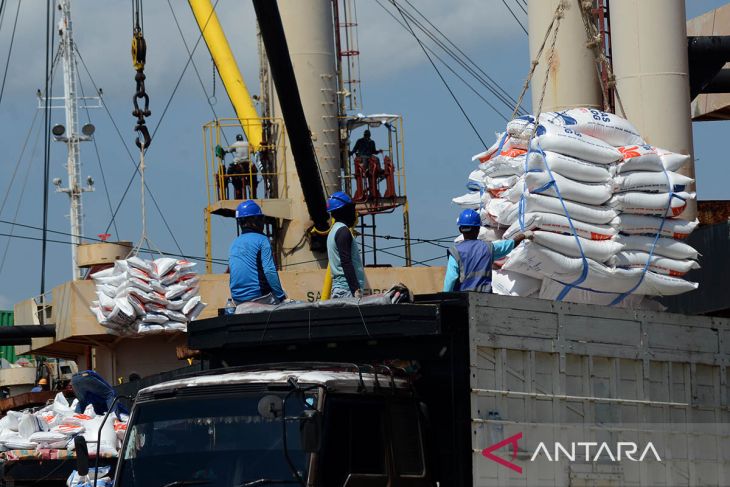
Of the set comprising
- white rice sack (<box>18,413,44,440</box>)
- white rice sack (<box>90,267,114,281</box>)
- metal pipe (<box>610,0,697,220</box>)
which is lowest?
white rice sack (<box>18,413,44,440</box>)

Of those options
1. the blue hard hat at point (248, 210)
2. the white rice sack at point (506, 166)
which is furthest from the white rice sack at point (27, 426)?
the white rice sack at point (506, 166)

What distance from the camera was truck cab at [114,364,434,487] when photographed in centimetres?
751

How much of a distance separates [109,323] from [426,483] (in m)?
12.6

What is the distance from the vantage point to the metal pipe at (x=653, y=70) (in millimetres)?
15781

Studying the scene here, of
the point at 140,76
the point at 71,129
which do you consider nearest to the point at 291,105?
the point at 140,76

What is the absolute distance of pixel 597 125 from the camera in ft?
36.3

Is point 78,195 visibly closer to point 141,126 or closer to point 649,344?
point 141,126

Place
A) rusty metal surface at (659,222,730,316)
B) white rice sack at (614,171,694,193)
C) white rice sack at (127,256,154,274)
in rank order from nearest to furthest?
white rice sack at (614,171,694,193) → rusty metal surface at (659,222,730,316) → white rice sack at (127,256,154,274)

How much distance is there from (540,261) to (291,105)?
7.67m

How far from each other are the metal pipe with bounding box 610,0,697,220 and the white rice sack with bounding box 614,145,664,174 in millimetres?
4802

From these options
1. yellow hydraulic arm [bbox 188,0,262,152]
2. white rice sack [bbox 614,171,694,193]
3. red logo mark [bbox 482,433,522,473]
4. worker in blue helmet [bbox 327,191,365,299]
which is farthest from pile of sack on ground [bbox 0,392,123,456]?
yellow hydraulic arm [bbox 188,0,262,152]

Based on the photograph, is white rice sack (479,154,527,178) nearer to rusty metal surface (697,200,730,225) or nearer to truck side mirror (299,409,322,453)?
truck side mirror (299,409,322,453)

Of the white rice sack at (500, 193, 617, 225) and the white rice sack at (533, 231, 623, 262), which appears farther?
the white rice sack at (500, 193, 617, 225)

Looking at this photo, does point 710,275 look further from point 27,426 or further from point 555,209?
point 27,426
